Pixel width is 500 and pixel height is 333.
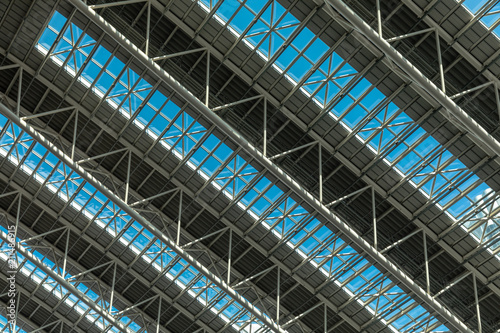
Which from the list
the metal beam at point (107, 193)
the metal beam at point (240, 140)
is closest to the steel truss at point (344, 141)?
the metal beam at point (240, 140)

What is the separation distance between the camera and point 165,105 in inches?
1185

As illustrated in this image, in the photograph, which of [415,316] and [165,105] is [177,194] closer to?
[165,105]

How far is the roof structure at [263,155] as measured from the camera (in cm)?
2641

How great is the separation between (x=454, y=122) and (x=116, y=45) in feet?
44.6

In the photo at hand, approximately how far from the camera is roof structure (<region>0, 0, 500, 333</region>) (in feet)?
86.6

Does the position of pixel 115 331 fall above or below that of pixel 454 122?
below

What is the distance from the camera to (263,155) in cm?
2714

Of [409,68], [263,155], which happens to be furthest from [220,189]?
[409,68]

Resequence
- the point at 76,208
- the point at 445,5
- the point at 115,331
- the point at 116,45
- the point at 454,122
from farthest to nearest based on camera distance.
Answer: the point at 115,331 → the point at 76,208 → the point at 116,45 → the point at 454,122 → the point at 445,5

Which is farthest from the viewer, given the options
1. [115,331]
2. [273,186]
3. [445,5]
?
[115,331]

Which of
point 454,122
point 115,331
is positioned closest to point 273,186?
point 454,122

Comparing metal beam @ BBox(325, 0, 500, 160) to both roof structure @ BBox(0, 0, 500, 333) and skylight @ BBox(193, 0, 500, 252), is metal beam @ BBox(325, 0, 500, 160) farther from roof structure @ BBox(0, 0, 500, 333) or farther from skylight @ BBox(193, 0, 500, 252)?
skylight @ BBox(193, 0, 500, 252)

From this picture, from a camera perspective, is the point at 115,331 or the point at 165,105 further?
the point at 115,331

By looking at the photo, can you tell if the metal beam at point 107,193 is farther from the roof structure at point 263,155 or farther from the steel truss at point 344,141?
the steel truss at point 344,141
